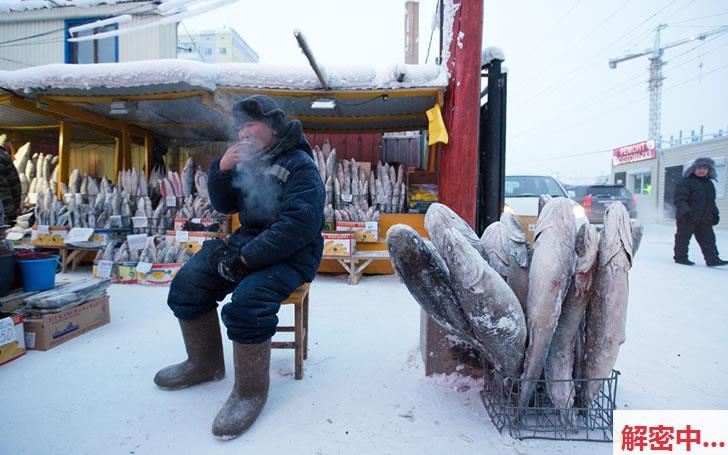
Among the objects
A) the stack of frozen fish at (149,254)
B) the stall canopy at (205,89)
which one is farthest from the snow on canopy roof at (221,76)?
the stack of frozen fish at (149,254)

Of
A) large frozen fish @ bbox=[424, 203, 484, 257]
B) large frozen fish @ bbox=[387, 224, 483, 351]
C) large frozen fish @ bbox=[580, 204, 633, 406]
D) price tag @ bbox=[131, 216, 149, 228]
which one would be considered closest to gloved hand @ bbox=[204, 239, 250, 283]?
large frozen fish @ bbox=[387, 224, 483, 351]

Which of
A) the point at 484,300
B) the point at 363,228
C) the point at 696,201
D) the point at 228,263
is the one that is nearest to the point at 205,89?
the point at 363,228

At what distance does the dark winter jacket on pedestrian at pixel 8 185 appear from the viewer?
3709 mm

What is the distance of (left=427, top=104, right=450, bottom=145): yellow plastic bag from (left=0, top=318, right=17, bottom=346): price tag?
3.63m

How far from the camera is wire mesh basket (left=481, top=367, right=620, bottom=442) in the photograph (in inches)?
60.9

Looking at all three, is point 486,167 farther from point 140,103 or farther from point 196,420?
A: point 140,103

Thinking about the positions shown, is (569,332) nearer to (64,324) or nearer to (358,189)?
(64,324)

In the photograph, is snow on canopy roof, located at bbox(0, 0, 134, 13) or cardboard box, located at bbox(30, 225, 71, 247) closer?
cardboard box, located at bbox(30, 225, 71, 247)

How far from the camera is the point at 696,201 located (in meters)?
5.77

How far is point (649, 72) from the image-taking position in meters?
28.2

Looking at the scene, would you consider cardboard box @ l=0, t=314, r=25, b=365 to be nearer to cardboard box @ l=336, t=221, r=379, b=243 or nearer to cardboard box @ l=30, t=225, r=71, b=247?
cardboard box @ l=30, t=225, r=71, b=247

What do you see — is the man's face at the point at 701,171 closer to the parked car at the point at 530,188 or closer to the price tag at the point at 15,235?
the parked car at the point at 530,188

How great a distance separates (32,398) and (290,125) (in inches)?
75.3

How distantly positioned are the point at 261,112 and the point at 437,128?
2531mm
